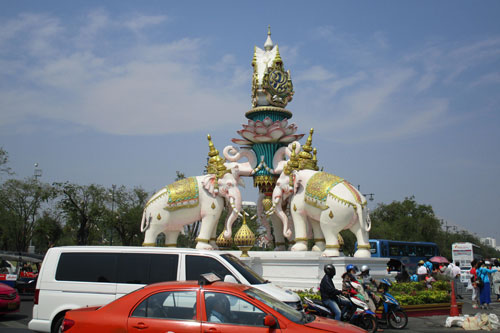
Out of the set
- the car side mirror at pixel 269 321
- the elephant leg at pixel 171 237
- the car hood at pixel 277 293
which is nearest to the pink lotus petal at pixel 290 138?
the elephant leg at pixel 171 237

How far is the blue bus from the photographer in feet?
92.7

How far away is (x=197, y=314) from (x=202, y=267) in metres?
2.29

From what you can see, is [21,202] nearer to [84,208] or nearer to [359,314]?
[84,208]

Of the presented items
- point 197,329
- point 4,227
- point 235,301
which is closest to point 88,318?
point 197,329

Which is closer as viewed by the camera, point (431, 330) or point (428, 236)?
point (431, 330)

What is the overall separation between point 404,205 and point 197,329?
5009cm

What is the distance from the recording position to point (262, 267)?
585 inches

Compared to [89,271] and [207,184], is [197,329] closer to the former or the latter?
[89,271]

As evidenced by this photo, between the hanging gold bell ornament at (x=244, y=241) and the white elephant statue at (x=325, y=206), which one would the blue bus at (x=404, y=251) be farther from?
the hanging gold bell ornament at (x=244, y=241)

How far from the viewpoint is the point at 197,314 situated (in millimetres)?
5277

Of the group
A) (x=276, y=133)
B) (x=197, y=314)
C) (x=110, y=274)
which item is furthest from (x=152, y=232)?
(x=197, y=314)

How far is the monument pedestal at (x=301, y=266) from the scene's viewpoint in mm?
13406

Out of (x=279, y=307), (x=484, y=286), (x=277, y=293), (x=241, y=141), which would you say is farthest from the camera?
(x=241, y=141)

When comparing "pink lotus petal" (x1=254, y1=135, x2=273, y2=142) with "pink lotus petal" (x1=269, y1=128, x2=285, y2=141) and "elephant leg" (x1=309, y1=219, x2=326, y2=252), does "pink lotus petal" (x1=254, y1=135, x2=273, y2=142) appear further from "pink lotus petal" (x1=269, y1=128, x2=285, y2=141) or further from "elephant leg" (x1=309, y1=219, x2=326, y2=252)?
"elephant leg" (x1=309, y1=219, x2=326, y2=252)
